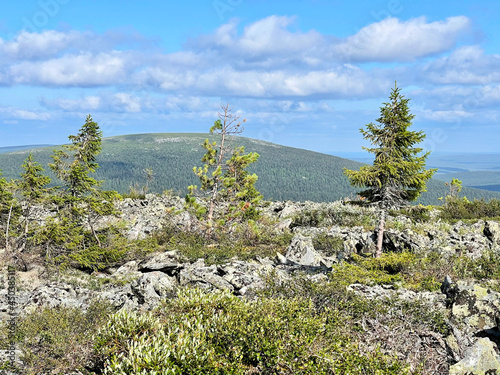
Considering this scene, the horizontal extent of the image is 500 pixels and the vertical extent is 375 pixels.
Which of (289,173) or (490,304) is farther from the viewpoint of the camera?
(289,173)

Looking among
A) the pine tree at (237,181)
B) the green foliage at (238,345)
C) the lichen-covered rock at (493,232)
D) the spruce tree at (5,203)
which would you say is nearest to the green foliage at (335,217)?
the pine tree at (237,181)

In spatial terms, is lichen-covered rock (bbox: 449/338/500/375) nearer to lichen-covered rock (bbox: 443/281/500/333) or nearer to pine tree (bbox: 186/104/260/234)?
lichen-covered rock (bbox: 443/281/500/333)

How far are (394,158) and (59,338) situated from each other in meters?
12.4

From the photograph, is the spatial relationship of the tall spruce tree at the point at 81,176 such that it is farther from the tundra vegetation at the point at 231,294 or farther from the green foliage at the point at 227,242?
the green foliage at the point at 227,242

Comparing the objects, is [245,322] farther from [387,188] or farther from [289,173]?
[289,173]

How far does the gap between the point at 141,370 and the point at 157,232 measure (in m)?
16.2

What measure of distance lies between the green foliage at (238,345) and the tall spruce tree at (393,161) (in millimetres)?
8832

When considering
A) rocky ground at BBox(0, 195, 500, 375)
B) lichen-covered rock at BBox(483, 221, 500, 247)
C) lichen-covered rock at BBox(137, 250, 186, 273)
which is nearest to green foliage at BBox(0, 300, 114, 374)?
rocky ground at BBox(0, 195, 500, 375)

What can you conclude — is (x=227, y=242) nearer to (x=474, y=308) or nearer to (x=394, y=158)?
(x=394, y=158)

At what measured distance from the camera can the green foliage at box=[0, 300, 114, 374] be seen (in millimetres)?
6887

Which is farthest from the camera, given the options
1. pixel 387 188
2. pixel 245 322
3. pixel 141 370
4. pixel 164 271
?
pixel 387 188

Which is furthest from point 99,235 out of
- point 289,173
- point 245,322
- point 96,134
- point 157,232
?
point 289,173

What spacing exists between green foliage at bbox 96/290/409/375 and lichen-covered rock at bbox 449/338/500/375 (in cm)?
122

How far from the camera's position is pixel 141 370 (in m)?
5.62
